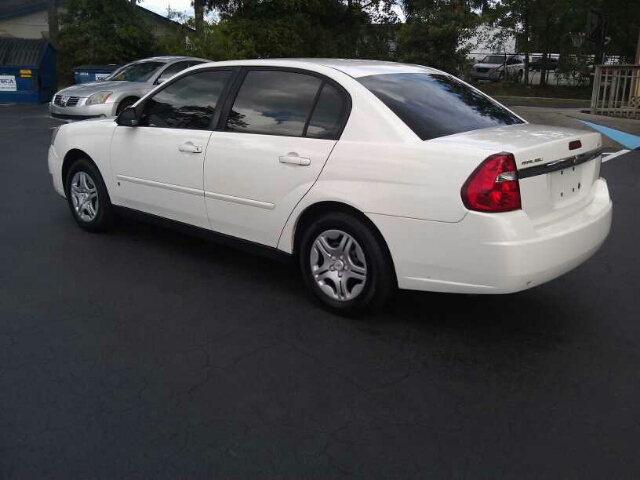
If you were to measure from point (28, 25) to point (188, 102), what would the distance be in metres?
32.0

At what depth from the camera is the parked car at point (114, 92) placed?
13.1 meters

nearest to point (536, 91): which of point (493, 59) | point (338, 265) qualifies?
point (493, 59)

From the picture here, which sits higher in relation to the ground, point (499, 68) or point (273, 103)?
point (273, 103)

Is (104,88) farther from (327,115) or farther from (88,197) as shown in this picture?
(327,115)

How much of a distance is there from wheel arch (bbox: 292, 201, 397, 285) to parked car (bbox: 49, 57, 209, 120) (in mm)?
9113

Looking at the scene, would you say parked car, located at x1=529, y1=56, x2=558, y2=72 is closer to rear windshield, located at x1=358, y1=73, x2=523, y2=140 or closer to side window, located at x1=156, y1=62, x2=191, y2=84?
side window, located at x1=156, y1=62, x2=191, y2=84

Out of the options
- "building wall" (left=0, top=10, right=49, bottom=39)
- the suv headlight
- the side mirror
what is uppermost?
"building wall" (left=0, top=10, right=49, bottom=39)

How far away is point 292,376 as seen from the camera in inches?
142

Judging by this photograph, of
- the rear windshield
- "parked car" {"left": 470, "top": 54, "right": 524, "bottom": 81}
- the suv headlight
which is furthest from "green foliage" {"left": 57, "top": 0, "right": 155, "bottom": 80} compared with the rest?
the rear windshield

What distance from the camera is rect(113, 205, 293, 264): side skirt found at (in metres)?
4.72

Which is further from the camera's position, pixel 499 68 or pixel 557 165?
pixel 499 68

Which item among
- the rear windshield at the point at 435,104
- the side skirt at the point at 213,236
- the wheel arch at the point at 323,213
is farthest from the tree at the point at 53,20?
the wheel arch at the point at 323,213

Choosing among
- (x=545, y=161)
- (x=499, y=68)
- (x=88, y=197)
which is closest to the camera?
(x=545, y=161)

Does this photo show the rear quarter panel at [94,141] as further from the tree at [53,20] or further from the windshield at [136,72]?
the tree at [53,20]
